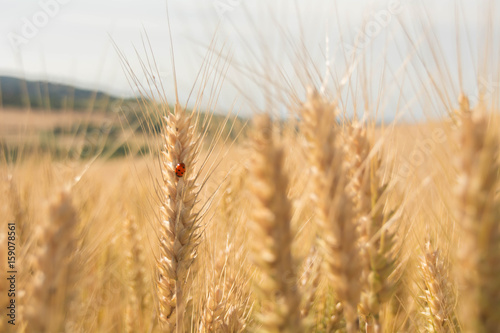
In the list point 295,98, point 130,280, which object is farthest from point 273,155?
point 130,280

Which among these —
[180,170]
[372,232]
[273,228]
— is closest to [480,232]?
[372,232]

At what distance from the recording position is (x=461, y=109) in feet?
3.92

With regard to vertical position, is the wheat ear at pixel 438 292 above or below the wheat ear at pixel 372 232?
below

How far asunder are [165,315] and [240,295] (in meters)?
0.34

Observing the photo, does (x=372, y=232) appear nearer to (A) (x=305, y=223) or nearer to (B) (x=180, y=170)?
(A) (x=305, y=223)

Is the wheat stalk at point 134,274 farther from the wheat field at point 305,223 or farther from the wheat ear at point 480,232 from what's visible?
the wheat ear at point 480,232

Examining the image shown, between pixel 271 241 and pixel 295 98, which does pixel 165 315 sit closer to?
pixel 271 241

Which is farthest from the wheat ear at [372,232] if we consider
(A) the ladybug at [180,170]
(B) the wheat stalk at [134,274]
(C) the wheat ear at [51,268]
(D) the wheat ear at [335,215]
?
(B) the wheat stalk at [134,274]

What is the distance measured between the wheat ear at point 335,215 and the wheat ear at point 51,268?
666 mm

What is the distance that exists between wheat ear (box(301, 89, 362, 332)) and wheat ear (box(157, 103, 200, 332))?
2.24ft

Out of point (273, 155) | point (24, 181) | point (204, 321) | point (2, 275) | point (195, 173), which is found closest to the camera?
point (273, 155)

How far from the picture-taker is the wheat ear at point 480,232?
0.92 m

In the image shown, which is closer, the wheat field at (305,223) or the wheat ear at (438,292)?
the wheat field at (305,223)

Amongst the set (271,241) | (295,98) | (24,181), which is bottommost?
(24,181)
